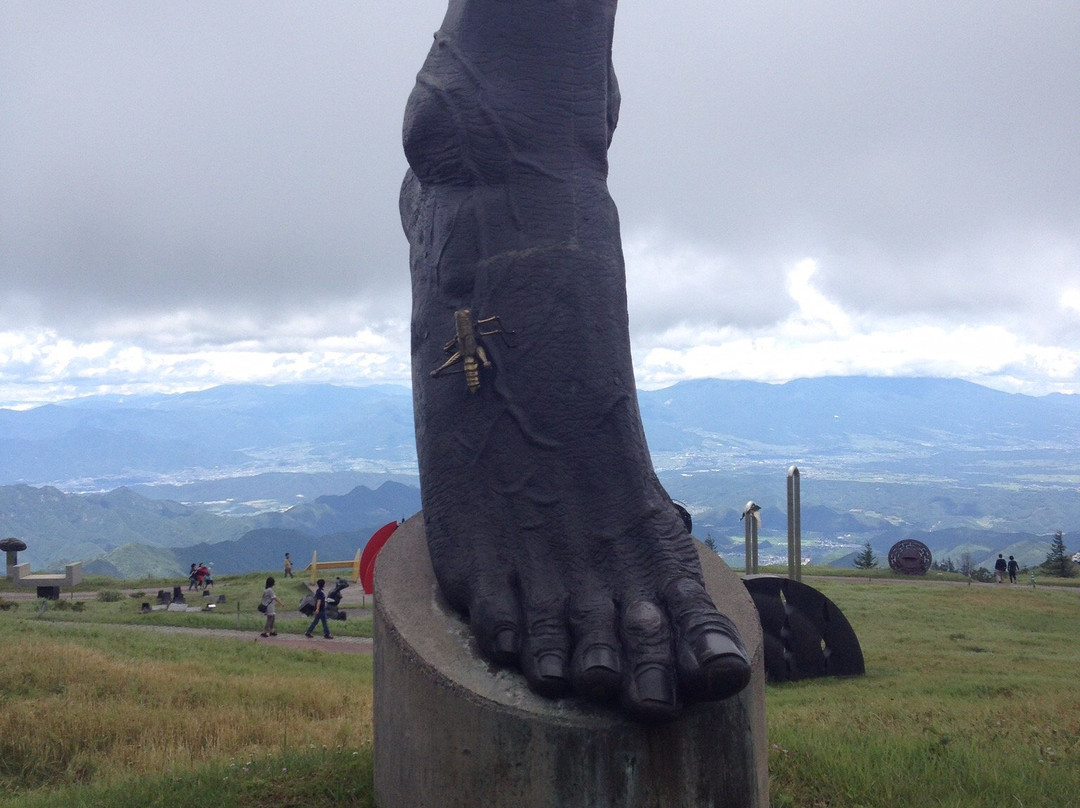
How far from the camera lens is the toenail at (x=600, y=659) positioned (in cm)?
282

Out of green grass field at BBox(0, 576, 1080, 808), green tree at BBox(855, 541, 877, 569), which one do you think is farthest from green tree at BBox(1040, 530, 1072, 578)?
green grass field at BBox(0, 576, 1080, 808)

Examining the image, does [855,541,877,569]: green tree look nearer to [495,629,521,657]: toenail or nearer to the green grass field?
the green grass field

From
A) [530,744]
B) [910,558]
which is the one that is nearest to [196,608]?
[530,744]

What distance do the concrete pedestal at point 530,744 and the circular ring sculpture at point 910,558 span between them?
70.0ft

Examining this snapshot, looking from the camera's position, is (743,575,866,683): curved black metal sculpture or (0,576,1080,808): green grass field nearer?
(0,576,1080,808): green grass field

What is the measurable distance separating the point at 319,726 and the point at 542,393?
365 cm

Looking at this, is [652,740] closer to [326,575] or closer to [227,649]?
[227,649]

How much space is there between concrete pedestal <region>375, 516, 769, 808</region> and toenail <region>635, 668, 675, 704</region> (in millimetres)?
158

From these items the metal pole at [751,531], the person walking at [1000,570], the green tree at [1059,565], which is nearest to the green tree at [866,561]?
the person walking at [1000,570]

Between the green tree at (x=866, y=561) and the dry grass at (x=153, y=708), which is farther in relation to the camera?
the green tree at (x=866, y=561)

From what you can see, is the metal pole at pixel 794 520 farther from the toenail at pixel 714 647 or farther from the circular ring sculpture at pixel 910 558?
the toenail at pixel 714 647

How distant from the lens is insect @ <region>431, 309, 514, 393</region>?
11.6 feet

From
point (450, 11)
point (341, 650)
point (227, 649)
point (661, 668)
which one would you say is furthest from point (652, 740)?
point (341, 650)

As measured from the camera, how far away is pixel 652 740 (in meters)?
2.85
